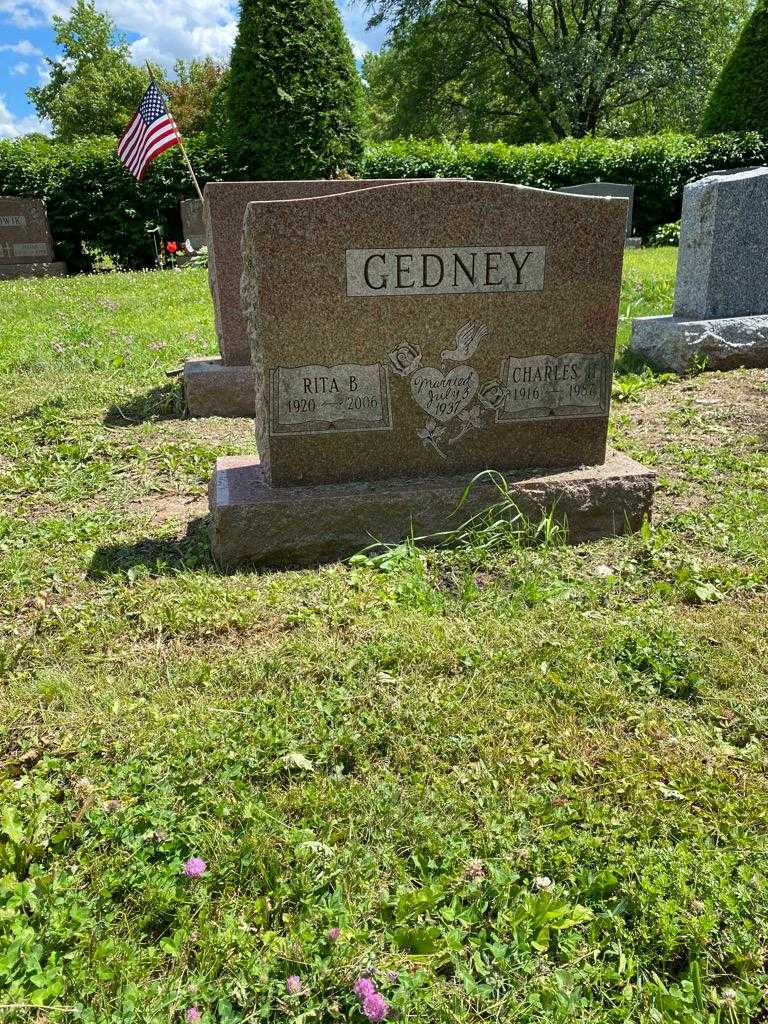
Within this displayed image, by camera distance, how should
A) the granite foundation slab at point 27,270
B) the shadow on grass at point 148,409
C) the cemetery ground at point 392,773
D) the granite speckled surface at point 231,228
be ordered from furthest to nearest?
the granite foundation slab at point 27,270 < the shadow on grass at point 148,409 < the granite speckled surface at point 231,228 < the cemetery ground at point 392,773

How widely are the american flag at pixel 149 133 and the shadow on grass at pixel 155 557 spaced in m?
4.49

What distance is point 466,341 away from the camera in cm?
332

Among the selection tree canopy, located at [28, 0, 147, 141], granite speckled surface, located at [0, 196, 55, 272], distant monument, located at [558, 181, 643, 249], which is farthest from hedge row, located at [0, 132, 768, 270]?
tree canopy, located at [28, 0, 147, 141]

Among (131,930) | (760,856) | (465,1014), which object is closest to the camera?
(465,1014)

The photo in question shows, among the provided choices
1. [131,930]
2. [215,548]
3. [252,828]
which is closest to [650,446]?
[215,548]

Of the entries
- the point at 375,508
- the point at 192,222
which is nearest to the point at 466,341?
the point at 375,508

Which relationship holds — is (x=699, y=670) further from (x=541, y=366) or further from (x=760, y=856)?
(x=541, y=366)

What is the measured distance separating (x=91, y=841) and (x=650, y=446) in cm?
382

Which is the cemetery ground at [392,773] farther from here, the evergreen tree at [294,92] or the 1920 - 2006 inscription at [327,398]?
the evergreen tree at [294,92]

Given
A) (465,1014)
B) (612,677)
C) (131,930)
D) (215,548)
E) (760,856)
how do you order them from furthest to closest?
(215,548) → (612,677) → (760,856) → (131,930) → (465,1014)

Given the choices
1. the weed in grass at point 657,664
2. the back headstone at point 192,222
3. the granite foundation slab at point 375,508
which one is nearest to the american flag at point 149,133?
the granite foundation slab at point 375,508

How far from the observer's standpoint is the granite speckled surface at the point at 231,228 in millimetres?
5164

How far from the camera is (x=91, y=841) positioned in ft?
6.11

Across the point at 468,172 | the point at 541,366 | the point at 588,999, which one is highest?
the point at 468,172
